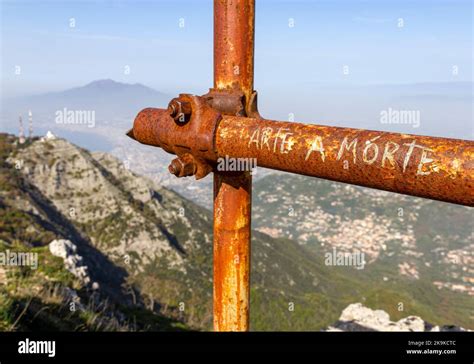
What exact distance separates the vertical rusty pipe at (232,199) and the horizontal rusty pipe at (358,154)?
35 cm

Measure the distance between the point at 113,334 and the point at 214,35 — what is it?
2552mm

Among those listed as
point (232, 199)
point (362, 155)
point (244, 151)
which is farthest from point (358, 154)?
point (232, 199)

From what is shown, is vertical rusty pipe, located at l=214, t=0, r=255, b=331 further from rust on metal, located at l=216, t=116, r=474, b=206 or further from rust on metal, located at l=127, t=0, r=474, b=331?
rust on metal, located at l=216, t=116, r=474, b=206

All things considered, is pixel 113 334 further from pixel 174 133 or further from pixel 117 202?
pixel 117 202

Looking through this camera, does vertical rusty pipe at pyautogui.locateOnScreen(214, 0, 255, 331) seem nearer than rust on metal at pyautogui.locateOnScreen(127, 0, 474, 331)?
No

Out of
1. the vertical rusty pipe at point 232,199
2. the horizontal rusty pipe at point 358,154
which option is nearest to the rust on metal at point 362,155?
the horizontal rusty pipe at point 358,154

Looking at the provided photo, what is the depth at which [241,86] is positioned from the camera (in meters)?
2.84

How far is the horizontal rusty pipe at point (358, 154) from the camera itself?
174cm

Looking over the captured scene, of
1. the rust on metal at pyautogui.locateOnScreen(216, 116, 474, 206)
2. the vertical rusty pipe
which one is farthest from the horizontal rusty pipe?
the vertical rusty pipe

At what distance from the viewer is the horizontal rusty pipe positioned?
5.71 feet

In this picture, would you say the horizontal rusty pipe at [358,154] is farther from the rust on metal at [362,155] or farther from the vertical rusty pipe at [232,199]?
the vertical rusty pipe at [232,199]

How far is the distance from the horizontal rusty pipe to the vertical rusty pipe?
0.35m

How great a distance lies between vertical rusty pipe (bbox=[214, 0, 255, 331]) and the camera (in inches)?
110

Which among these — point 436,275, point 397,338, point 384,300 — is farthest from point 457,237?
point 397,338
